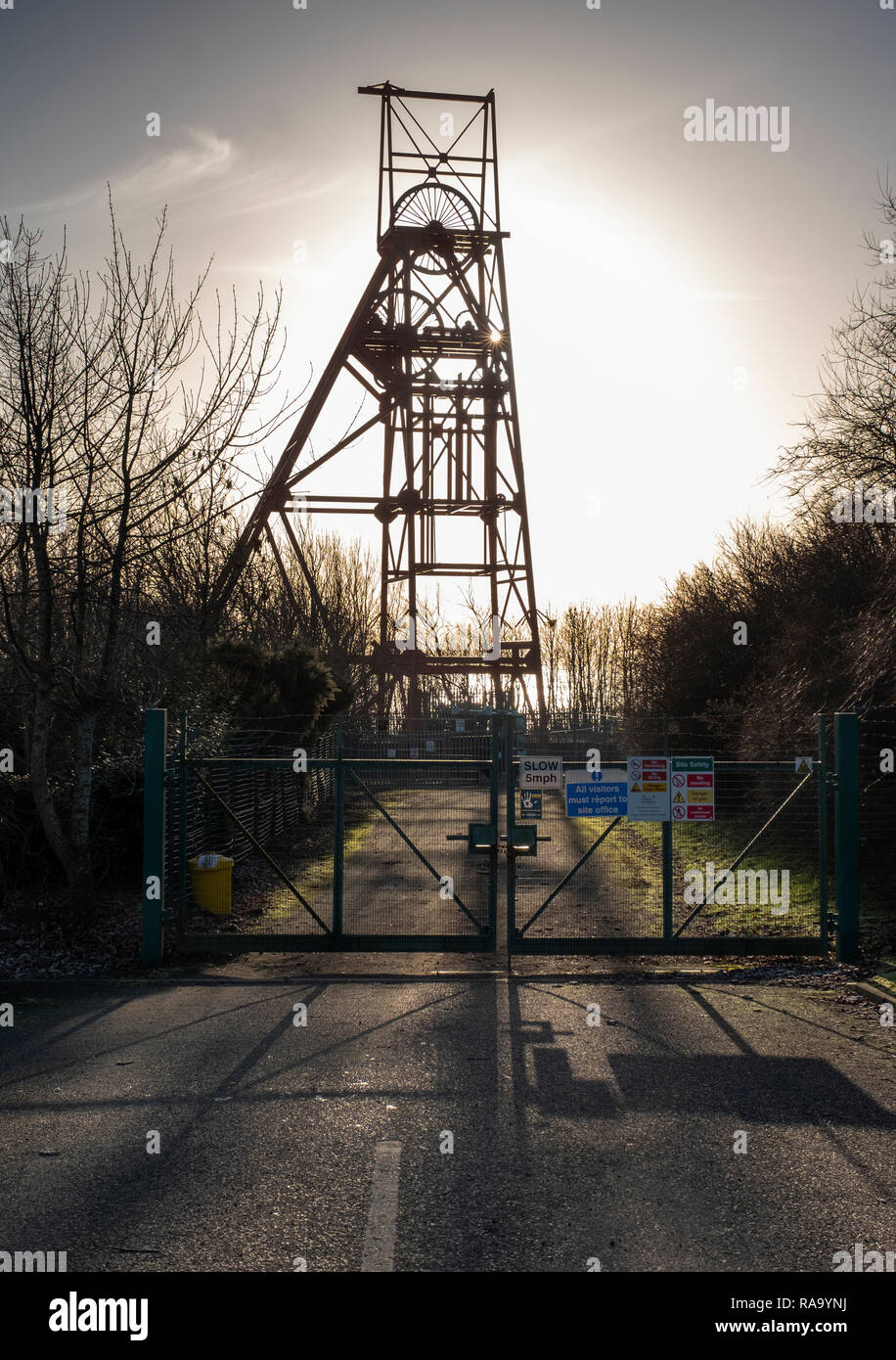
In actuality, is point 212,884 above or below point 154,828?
below

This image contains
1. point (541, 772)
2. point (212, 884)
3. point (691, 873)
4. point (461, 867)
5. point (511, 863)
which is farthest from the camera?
point (461, 867)

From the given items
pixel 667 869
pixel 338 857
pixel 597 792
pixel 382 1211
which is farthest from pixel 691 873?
pixel 382 1211

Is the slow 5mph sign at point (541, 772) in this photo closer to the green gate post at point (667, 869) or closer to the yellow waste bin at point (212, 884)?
the green gate post at point (667, 869)

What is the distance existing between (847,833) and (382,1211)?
729cm

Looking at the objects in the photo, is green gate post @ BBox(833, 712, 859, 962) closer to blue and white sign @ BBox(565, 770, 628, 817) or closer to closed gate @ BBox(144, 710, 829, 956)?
closed gate @ BBox(144, 710, 829, 956)

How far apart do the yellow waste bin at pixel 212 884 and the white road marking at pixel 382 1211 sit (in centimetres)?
683

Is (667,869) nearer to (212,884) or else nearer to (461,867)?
(461,867)

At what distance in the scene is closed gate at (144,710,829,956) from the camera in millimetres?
10930

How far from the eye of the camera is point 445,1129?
6320mm

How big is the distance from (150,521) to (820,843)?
868cm

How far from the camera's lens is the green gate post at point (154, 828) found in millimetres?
10765

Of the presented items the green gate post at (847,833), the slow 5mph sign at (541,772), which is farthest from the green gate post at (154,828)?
the green gate post at (847,833)

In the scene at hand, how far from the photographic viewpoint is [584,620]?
204 ft
